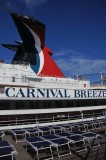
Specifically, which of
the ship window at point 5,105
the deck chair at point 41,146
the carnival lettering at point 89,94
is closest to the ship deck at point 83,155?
the deck chair at point 41,146

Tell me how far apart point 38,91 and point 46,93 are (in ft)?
2.66

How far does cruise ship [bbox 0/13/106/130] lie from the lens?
1645cm

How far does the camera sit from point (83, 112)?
2114cm

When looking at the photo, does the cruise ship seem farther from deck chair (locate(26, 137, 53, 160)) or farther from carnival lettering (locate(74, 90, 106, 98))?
deck chair (locate(26, 137, 53, 160))

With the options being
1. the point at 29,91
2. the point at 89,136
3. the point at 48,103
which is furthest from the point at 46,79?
the point at 89,136

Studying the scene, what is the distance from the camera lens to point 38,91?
17203mm

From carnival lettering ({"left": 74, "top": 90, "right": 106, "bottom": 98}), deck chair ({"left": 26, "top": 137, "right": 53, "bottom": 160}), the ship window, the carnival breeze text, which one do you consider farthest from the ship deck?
carnival lettering ({"left": 74, "top": 90, "right": 106, "bottom": 98})

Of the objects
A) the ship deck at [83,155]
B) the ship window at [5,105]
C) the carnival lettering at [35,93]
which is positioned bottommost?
the ship deck at [83,155]

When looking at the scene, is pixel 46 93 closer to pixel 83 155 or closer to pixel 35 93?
pixel 35 93

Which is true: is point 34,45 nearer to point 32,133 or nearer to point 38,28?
point 38,28

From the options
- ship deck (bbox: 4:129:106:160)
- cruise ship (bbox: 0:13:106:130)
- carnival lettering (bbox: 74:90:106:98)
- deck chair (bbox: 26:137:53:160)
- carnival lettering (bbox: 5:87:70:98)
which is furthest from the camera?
carnival lettering (bbox: 74:90:106:98)

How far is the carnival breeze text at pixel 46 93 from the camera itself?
16.0m

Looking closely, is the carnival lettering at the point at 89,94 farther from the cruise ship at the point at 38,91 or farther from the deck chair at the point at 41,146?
the deck chair at the point at 41,146

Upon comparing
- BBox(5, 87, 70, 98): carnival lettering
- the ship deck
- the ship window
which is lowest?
the ship deck
